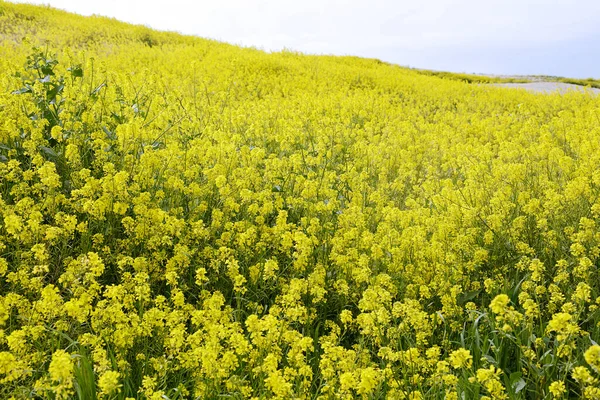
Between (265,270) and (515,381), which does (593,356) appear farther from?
(265,270)

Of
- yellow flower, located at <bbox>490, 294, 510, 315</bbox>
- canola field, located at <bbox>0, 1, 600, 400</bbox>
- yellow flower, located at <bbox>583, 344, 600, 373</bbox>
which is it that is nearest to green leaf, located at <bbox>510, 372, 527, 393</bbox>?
canola field, located at <bbox>0, 1, 600, 400</bbox>

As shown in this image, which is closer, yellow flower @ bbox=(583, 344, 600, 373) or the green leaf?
yellow flower @ bbox=(583, 344, 600, 373)

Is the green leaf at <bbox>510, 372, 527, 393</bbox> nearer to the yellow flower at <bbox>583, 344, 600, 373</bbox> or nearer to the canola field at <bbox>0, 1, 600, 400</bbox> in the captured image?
the canola field at <bbox>0, 1, 600, 400</bbox>

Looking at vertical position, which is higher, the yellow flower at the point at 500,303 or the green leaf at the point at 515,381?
the yellow flower at the point at 500,303

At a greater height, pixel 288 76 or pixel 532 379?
pixel 288 76

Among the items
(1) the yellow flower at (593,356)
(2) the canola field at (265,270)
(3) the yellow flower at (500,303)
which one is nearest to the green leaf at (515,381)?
(2) the canola field at (265,270)

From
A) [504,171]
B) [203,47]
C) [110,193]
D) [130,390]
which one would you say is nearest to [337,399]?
[130,390]

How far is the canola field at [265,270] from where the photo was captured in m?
2.56

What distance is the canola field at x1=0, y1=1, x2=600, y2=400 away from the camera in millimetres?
2562

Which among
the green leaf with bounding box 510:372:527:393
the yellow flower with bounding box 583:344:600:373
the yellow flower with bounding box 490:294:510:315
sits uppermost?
the yellow flower with bounding box 490:294:510:315

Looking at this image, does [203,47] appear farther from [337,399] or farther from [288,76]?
[337,399]

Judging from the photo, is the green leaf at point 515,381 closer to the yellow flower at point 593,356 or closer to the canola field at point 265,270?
the canola field at point 265,270

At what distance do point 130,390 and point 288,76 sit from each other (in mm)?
13375

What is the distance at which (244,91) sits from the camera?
1274 centimetres
